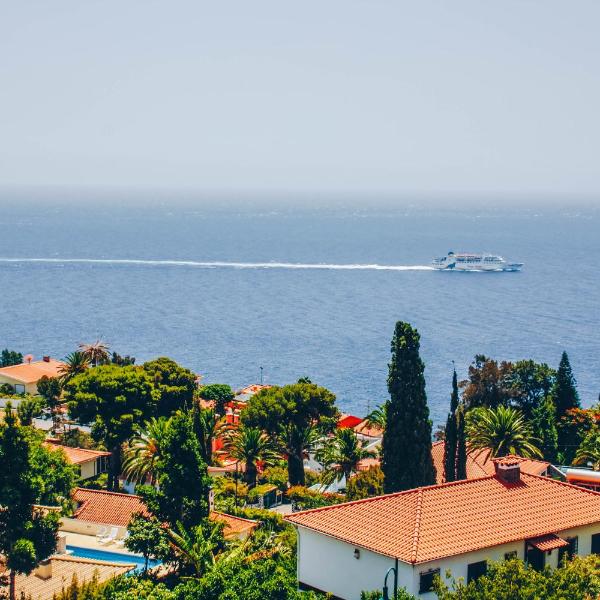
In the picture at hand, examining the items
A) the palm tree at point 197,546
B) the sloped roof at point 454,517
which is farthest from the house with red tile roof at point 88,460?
the sloped roof at point 454,517

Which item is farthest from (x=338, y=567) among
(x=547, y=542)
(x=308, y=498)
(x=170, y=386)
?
(x=170, y=386)

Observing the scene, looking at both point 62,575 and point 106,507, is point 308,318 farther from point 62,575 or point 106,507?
point 62,575

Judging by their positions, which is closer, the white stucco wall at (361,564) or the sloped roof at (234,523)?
the white stucco wall at (361,564)

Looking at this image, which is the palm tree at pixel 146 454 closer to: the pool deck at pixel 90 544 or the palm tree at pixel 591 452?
the pool deck at pixel 90 544

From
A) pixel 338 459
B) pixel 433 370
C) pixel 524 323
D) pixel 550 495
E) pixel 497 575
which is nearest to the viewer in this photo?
pixel 497 575

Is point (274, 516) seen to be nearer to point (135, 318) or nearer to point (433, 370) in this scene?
point (433, 370)

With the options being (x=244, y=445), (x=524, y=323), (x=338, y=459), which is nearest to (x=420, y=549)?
(x=338, y=459)
